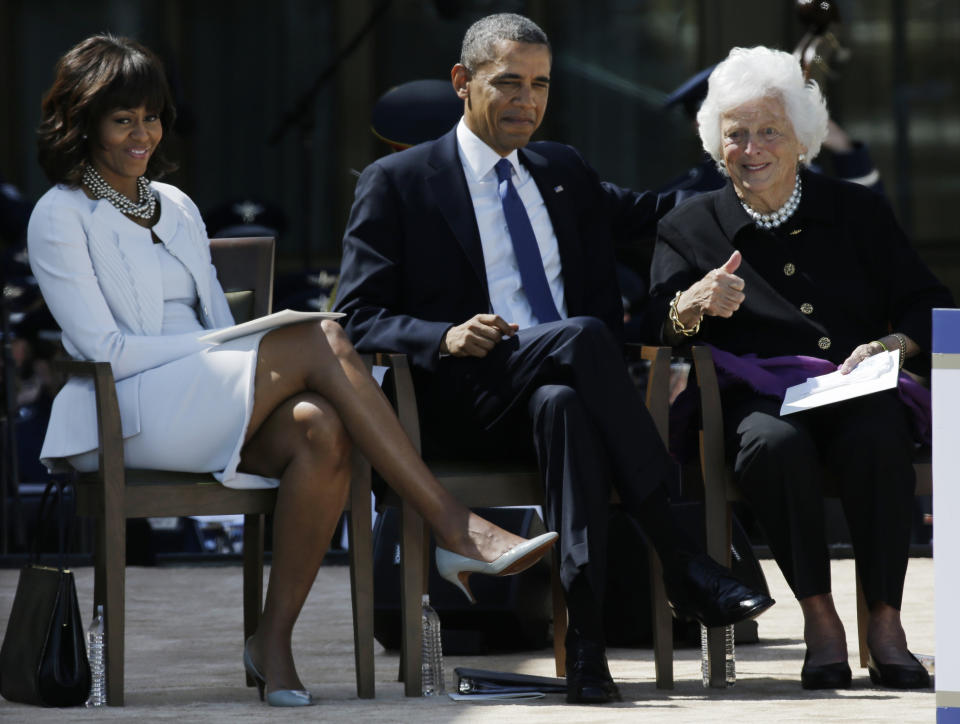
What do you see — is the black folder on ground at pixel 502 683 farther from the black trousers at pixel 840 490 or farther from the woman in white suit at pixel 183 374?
the black trousers at pixel 840 490

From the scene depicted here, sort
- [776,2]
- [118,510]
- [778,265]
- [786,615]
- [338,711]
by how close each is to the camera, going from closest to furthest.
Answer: [338,711] < [118,510] < [778,265] < [786,615] < [776,2]

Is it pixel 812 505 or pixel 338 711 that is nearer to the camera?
pixel 338 711

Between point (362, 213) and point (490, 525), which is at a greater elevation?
point (362, 213)

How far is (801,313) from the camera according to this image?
12.3ft

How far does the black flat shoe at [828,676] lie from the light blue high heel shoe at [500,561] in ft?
1.88

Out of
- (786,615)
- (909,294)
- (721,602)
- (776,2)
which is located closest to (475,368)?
(721,602)

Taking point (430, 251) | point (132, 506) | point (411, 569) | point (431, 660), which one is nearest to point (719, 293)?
point (430, 251)

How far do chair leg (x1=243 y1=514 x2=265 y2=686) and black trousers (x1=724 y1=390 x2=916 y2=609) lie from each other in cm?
105

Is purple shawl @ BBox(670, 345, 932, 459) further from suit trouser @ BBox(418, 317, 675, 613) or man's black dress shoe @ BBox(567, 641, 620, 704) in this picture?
man's black dress shoe @ BBox(567, 641, 620, 704)

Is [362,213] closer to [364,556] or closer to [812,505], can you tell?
[364,556]

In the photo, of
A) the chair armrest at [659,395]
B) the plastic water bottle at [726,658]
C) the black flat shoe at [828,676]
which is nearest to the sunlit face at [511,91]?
the chair armrest at [659,395]

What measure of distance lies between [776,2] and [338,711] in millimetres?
6335

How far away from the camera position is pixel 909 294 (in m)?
3.74

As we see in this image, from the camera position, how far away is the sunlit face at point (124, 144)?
363cm
